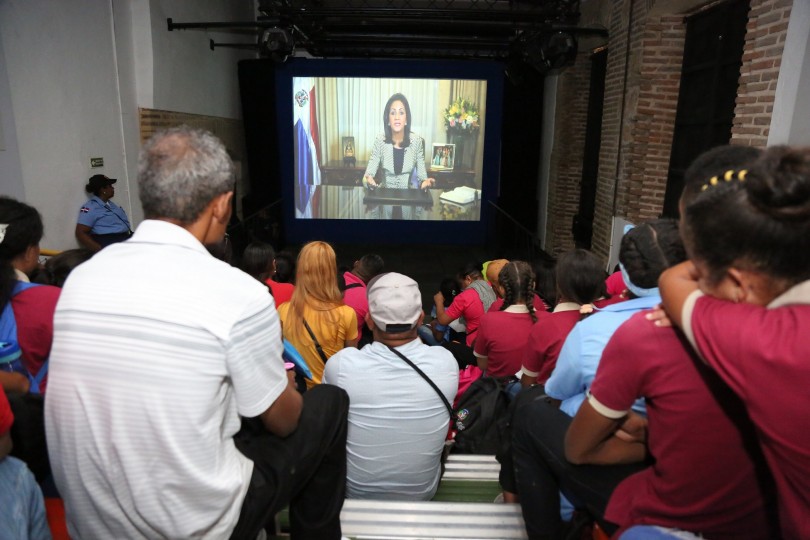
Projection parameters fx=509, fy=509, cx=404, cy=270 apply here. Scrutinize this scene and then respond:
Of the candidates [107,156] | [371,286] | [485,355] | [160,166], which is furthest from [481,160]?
[160,166]

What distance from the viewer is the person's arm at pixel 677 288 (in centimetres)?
95

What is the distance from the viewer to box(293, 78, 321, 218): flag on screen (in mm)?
8836

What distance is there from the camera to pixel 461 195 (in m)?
9.35

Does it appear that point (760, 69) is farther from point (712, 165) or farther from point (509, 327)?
point (712, 165)

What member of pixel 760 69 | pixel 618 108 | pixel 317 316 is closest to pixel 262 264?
pixel 317 316

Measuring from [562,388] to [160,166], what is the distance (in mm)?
1244

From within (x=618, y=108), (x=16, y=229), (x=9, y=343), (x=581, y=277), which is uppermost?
(x=618, y=108)

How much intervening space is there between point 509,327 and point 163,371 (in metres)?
1.87

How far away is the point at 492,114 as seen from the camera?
29.5ft

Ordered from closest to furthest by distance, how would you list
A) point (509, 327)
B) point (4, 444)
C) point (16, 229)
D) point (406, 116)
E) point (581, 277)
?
point (4, 444), point (16, 229), point (581, 277), point (509, 327), point (406, 116)

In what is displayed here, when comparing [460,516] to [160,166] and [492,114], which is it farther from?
[492,114]

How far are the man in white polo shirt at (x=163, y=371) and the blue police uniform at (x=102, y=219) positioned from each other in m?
4.08

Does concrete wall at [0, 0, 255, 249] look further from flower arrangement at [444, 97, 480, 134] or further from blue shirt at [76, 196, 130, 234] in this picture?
flower arrangement at [444, 97, 480, 134]

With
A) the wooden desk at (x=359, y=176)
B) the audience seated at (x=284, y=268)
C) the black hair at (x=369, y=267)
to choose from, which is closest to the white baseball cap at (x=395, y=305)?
the black hair at (x=369, y=267)
